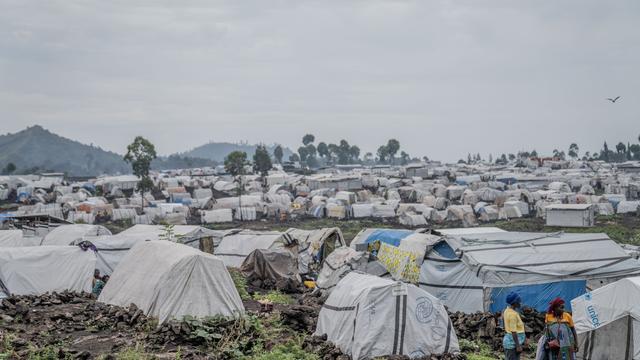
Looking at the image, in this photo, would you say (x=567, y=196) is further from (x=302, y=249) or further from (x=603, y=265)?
(x=603, y=265)

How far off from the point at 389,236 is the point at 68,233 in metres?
13.1

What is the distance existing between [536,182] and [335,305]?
2690 inches

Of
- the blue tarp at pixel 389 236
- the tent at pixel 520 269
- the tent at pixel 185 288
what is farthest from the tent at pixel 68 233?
the tent at pixel 520 269

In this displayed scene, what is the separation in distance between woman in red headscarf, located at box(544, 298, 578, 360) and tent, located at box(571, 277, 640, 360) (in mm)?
2137

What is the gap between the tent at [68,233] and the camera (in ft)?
85.9

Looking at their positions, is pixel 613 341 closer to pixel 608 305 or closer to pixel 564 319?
pixel 608 305

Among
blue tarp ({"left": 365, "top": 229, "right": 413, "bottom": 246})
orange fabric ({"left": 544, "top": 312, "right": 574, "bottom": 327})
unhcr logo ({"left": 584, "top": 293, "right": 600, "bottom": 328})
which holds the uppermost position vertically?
orange fabric ({"left": 544, "top": 312, "right": 574, "bottom": 327})

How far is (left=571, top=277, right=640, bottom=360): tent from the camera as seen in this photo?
11.5 m

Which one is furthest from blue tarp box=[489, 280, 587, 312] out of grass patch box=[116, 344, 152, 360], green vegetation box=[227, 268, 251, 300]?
grass patch box=[116, 344, 152, 360]

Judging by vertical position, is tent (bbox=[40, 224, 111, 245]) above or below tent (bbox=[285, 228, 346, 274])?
above

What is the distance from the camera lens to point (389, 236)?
22.0 meters

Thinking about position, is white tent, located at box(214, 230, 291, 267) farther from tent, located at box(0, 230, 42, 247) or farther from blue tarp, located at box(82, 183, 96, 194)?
blue tarp, located at box(82, 183, 96, 194)

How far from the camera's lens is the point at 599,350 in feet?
38.3

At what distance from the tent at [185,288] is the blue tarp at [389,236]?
7.92m
